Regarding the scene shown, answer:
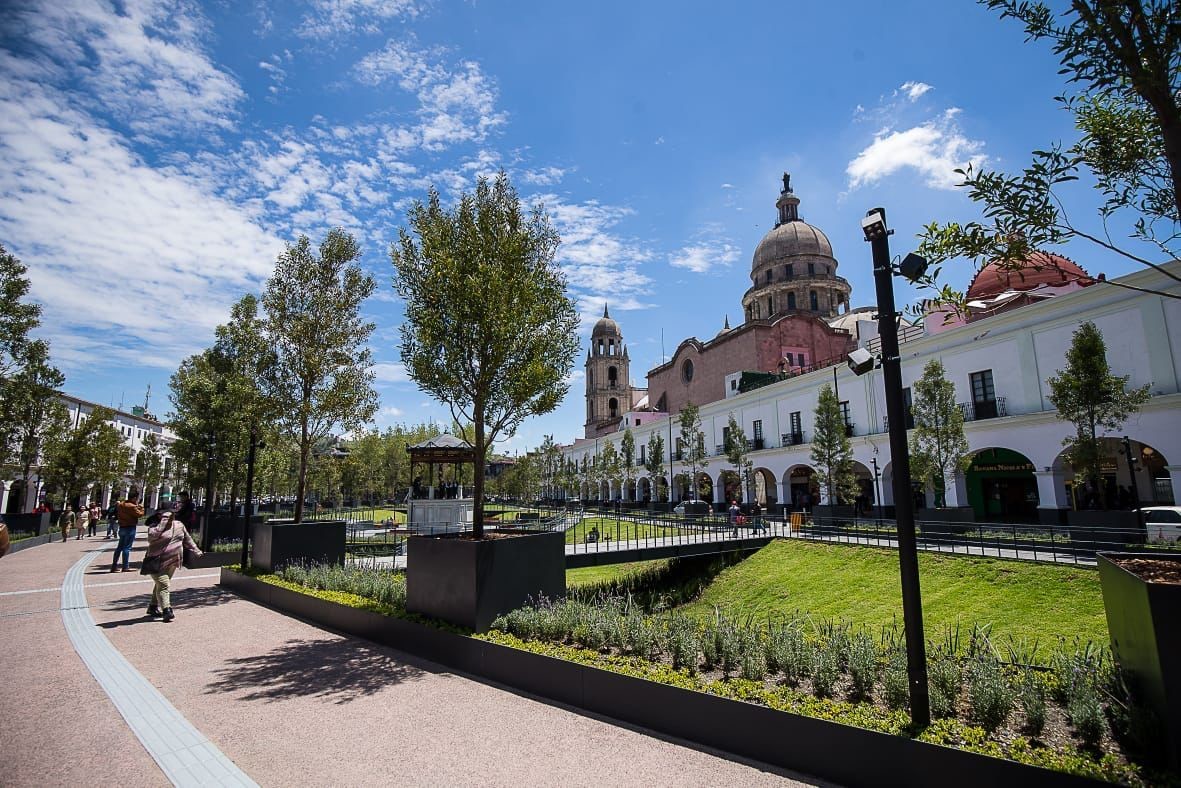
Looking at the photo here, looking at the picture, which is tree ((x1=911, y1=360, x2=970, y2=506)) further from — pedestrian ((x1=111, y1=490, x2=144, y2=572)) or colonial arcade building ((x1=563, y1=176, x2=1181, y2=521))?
pedestrian ((x1=111, y1=490, x2=144, y2=572))

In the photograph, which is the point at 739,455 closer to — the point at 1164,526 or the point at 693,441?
the point at 693,441

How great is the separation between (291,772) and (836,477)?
29.2m

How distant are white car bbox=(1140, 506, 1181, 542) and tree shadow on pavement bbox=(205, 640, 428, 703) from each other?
17922mm

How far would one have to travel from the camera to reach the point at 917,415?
24469 mm

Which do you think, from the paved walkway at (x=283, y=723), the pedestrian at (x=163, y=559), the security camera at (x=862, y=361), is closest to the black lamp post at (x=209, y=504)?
the pedestrian at (x=163, y=559)

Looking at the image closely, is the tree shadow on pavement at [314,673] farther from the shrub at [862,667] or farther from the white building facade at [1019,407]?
the white building facade at [1019,407]

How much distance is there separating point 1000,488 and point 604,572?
21452 millimetres

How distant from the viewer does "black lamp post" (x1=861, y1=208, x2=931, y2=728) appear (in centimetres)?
445

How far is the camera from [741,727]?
478 centimetres

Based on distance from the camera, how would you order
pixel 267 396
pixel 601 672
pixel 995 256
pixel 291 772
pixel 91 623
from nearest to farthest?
1. pixel 291 772
2. pixel 995 256
3. pixel 601 672
4. pixel 91 623
5. pixel 267 396

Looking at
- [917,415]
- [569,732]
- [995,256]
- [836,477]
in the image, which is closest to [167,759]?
[569,732]

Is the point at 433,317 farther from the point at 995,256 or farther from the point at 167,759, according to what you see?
the point at 995,256

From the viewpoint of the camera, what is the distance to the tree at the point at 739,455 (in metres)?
36.9

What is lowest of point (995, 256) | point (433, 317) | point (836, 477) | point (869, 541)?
point (869, 541)
